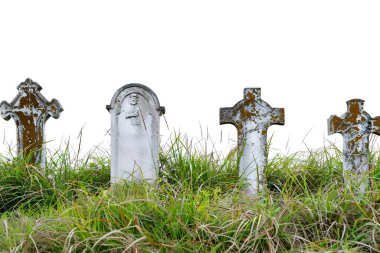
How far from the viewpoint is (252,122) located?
6.67 m

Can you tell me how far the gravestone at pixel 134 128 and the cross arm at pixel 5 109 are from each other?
4.32ft

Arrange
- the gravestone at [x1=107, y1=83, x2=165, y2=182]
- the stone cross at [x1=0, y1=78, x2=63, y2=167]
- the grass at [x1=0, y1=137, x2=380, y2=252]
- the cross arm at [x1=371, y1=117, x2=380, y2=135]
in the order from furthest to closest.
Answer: the stone cross at [x1=0, y1=78, x2=63, y2=167] < the cross arm at [x1=371, y1=117, x2=380, y2=135] < the gravestone at [x1=107, y1=83, x2=165, y2=182] < the grass at [x1=0, y1=137, x2=380, y2=252]

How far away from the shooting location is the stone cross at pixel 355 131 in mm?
6645

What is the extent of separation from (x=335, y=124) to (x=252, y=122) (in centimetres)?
94

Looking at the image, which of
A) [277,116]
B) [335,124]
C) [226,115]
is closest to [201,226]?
[226,115]

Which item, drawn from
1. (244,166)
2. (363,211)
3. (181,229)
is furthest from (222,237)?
(244,166)

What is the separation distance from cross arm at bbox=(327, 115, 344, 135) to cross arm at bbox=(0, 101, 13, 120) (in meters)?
3.76

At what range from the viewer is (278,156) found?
6.95 metres

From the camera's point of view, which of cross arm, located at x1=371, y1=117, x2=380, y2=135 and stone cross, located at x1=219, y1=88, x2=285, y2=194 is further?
cross arm, located at x1=371, y1=117, x2=380, y2=135

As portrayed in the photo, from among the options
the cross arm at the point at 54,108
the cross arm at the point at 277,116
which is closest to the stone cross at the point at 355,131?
the cross arm at the point at 277,116

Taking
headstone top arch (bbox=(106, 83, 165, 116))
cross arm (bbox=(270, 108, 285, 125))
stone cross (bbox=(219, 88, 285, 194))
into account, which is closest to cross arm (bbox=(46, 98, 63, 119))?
headstone top arch (bbox=(106, 83, 165, 116))

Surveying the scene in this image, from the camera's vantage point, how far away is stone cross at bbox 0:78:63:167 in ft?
23.0

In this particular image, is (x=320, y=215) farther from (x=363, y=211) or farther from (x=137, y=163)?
(x=137, y=163)

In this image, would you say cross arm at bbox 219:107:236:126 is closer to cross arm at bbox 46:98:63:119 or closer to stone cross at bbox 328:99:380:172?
stone cross at bbox 328:99:380:172
